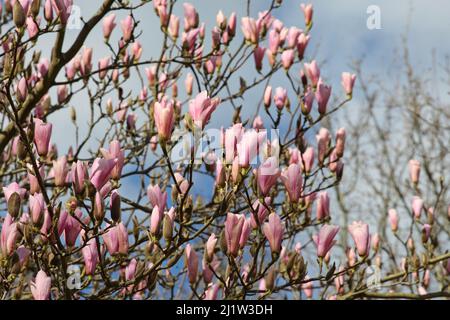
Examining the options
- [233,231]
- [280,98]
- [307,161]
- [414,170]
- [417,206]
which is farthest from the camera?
[414,170]

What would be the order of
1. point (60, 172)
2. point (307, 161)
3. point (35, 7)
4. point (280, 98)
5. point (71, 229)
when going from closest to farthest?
point (71, 229), point (60, 172), point (35, 7), point (307, 161), point (280, 98)

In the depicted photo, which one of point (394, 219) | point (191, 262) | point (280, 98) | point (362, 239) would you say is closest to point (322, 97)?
point (280, 98)

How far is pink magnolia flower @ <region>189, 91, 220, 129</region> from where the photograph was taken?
6.30ft

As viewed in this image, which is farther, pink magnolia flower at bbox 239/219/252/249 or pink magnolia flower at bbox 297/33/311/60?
pink magnolia flower at bbox 297/33/311/60

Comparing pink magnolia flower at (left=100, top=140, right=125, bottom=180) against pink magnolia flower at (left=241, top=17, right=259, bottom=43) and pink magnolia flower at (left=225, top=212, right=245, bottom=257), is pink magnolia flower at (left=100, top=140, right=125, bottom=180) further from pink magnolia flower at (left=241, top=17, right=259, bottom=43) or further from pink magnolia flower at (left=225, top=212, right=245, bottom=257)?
pink magnolia flower at (left=241, top=17, right=259, bottom=43)

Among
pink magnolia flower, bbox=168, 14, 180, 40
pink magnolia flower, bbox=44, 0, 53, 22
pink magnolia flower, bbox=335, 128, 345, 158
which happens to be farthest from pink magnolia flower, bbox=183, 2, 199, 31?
pink magnolia flower, bbox=44, 0, 53, 22

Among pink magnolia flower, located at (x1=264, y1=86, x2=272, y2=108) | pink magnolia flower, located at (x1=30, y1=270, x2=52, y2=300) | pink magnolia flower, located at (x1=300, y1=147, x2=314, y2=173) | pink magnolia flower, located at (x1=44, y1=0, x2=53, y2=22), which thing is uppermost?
pink magnolia flower, located at (x1=44, y1=0, x2=53, y2=22)

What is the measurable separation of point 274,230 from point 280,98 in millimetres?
1180

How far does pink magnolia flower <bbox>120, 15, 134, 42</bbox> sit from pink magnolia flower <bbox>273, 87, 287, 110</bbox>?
86 centimetres

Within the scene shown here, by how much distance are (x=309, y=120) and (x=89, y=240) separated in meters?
1.31

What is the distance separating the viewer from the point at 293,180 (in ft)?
7.14

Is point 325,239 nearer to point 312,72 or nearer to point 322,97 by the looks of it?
point 322,97

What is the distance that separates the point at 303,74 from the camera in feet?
10.6

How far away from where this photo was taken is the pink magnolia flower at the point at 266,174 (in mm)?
1947
